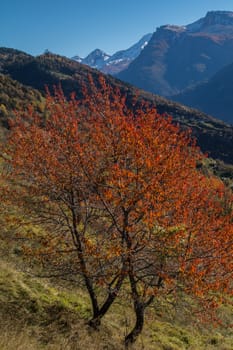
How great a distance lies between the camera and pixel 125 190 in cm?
1412

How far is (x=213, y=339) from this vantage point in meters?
21.5

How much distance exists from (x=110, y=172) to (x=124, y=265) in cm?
423

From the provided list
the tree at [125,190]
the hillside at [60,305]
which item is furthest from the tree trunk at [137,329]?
the hillside at [60,305]

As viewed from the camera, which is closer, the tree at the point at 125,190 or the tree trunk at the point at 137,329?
the tree at the point at 125,190

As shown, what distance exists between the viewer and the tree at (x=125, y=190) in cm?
1470

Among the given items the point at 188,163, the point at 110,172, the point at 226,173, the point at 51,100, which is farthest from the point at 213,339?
the point at 226,173

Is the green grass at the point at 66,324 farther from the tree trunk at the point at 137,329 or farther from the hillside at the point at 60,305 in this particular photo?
the tree trunk at the point at 137,329

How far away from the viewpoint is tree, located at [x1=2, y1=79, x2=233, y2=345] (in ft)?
48.2

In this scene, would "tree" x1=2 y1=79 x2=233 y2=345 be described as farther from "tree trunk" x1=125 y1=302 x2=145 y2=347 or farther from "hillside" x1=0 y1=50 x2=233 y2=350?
"hillside" x1=0 y1=50 x2=233 y2=350

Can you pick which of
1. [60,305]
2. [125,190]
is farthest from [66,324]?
[125,190]

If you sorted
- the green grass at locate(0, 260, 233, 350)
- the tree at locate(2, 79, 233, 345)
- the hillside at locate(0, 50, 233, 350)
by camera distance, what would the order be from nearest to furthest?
the green grass at locate(0, 260, 233, 350)
the hillside at locate(0, 50, 233, 350)
the tree at locate(2, 79, 233, 345)

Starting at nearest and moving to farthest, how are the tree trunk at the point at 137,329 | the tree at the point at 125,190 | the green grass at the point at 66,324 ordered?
the green grass at the point at 66,324 < the tree at the point at 125,190 < the tree trunk at the point at 137,329

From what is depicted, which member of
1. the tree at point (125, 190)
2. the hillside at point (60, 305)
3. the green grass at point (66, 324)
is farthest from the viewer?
the tree at point (125, 190)

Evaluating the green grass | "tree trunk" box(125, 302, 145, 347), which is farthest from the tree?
the green grass
